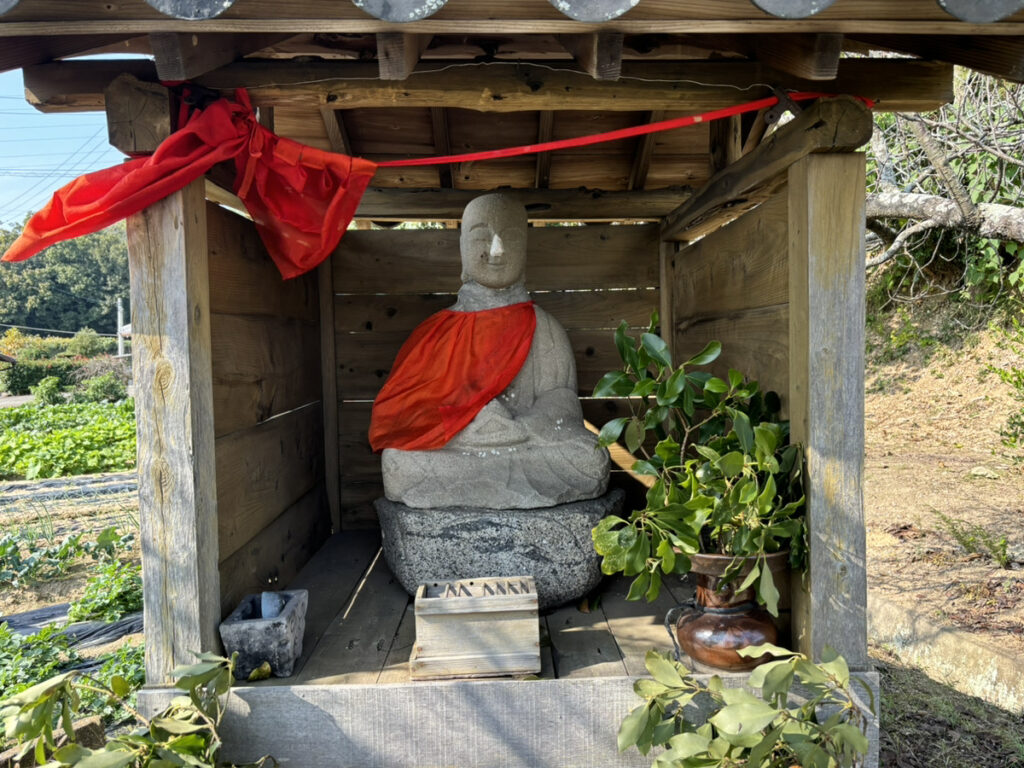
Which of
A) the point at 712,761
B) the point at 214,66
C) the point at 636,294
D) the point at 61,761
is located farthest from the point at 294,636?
the point at 636,294

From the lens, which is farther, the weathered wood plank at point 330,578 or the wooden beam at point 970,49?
the weathered wood plank at point 330,578

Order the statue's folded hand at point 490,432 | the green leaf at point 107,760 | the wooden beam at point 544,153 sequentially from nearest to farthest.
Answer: the green leaf at point 107,760 < the statue's folded hand at point 490,432 < the wooden beam at point 544,153

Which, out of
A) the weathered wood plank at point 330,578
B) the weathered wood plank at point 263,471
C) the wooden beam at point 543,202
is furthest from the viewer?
the wooden beam at point 543,202

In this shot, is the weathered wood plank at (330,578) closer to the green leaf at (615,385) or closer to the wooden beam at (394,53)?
the green leaf at (615,385)

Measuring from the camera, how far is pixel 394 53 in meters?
1.95

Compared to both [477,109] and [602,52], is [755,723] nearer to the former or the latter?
[602,52]

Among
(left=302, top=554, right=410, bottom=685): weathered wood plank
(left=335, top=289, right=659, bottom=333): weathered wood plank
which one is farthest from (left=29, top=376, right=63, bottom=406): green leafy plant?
(left=302, top=554, right=410, bottom=685): weathered wood plank

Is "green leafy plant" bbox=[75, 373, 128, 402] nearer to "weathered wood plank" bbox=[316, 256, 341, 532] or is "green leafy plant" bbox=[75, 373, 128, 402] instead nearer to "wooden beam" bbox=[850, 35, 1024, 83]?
"weathered wood plank" bbox=[316, 256, 341, 532]

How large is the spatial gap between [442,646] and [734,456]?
3.57 feet

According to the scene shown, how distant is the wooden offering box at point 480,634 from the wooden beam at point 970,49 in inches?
81.2

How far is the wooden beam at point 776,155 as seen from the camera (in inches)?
83.9

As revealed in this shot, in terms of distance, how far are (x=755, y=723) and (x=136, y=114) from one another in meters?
2.45

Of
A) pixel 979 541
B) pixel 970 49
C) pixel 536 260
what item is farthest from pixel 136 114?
pixel 979 541

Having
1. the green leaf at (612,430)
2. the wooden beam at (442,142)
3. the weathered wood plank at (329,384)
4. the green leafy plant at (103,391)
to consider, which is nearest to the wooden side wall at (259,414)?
the weathered wood plank at (329,384)
